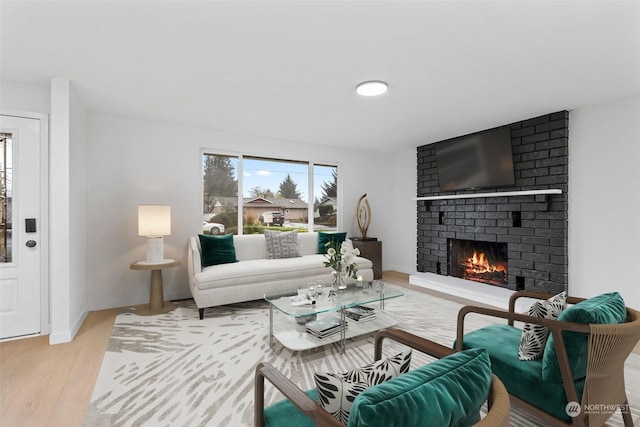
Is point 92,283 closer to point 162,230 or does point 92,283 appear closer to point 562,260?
point 162,230

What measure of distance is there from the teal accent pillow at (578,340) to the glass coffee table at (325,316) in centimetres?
141

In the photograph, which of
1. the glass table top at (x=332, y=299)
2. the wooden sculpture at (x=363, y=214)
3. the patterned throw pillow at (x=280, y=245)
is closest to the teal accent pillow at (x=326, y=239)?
the patterned throw pillow at (x=280, y=245)

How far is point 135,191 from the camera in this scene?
154 inches

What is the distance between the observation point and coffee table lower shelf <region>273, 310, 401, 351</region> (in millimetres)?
2479

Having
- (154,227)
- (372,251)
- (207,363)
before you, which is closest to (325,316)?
(207,363)

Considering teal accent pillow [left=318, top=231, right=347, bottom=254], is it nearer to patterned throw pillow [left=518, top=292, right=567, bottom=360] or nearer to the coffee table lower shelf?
the coffee table lower shelf

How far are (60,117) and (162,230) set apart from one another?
1.44 meters

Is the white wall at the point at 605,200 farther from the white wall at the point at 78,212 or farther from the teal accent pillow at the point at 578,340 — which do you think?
the white wall at the point at 78,212

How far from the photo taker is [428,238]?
17.2ft

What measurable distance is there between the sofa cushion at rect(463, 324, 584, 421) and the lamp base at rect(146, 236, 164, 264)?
3314 millimetres

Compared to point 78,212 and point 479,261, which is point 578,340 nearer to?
point 479,261

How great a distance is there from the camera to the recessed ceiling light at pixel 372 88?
9.16 ft

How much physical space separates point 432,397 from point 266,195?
446 centimetres

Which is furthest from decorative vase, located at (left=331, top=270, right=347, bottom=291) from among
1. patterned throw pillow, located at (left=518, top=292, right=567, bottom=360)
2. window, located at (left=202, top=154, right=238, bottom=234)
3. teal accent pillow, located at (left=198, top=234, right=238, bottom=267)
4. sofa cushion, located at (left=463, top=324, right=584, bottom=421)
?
window, located at (left=202, top=154, right=238, bottom=234)
